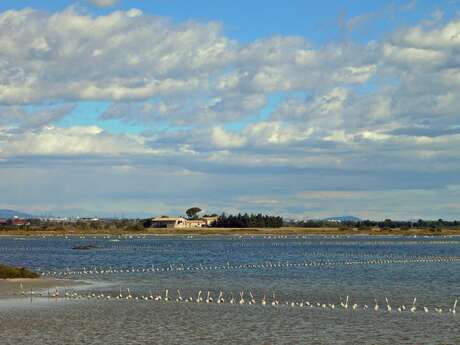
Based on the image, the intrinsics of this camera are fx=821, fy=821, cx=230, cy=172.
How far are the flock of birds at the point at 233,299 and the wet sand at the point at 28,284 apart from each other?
83 cm

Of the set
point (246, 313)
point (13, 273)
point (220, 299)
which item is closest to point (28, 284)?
point (13, 273)

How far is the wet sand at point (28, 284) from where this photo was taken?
2537 inches

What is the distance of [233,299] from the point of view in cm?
5944

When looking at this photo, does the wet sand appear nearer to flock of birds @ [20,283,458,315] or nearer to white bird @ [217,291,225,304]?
flock of birds @ [20,283,458,315]

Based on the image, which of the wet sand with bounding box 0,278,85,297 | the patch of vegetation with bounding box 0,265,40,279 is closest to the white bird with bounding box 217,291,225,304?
the wet sand with bounding box 0,278,85,297

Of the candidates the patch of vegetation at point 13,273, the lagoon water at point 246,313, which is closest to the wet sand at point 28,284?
the patch of vegetation at point 13,273

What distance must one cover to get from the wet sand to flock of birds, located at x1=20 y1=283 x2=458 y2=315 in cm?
83

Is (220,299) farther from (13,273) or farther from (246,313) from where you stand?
(13,273)

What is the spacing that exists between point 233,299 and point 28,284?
839 inches

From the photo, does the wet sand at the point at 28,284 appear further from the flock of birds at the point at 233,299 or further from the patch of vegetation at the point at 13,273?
the patch of vegetation at the point at 13,273

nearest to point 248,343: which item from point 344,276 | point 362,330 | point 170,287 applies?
point 362,330

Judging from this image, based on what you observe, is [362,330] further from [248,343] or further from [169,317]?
[169,317]

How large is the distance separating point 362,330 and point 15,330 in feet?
58.6

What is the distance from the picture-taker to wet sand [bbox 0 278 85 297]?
211 ft
